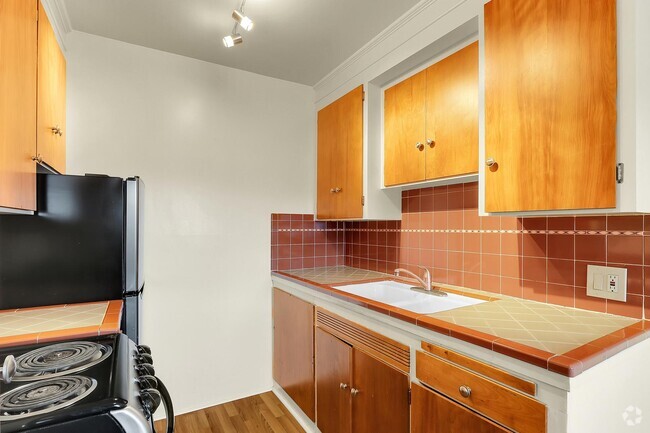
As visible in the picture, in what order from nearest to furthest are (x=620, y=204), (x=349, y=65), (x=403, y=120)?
1. (x=620, y=204)
2. (x=403, y=120)
3. (x=349, y=65)

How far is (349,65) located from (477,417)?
2.08m

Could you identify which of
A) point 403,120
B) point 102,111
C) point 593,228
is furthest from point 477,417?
point 102,111

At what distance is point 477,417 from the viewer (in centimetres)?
107

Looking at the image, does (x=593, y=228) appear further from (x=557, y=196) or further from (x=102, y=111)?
(x=102, y=111)

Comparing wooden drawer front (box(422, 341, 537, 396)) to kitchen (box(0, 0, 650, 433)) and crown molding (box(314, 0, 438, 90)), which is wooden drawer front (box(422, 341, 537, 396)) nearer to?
kitchen (box(0, 0, 650, 433))

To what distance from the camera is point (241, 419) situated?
7.31 ft

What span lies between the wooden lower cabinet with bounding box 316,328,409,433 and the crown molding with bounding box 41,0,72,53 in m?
2.12

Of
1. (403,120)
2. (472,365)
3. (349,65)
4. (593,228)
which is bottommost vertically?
(472,365)

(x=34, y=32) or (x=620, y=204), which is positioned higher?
(x=34, y=32)

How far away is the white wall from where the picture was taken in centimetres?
210

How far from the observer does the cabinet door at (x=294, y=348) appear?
2092 mm

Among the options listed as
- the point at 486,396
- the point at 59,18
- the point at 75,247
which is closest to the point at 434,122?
the point at 486,396

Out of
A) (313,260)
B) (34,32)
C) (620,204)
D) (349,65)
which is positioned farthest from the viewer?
(313,260)

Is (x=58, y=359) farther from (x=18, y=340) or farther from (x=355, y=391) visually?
(x=355, y=391)
